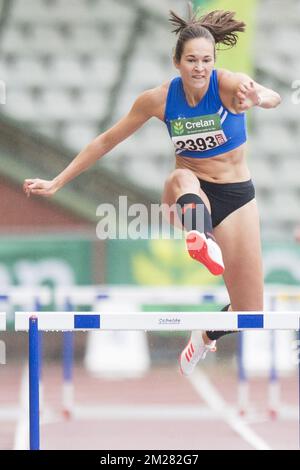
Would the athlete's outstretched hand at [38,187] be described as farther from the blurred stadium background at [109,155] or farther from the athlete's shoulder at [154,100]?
the blurred stadium background at [109,155]

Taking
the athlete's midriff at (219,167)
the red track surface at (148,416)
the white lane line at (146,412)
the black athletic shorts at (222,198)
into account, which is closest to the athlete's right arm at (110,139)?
the athlete's midriff at (219,167)

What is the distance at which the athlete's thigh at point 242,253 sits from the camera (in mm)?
5637

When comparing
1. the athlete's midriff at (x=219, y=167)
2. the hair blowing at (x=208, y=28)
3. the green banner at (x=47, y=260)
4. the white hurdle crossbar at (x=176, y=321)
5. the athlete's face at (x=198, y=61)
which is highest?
the green banner at (x=47, y=260)

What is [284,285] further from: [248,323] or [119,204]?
[248,323]

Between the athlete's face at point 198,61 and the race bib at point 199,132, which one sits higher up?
the athlete's face at point 198,61

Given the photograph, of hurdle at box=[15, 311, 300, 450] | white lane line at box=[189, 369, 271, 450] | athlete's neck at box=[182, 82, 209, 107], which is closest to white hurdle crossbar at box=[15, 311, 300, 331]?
hurdle at box=[15, 311, 300, 450]

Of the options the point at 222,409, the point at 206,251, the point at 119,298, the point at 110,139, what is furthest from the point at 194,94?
the point at 222,409

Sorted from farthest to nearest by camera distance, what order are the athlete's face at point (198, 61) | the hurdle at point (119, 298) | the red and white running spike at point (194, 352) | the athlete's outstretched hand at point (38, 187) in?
the hurdle at point (119, 298) → the red and white running spike at point (194, 352) → the athlete's outstretched hand at point (38, 187) → the athlete's face at point (198, 61)

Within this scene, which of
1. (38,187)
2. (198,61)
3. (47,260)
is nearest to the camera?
(198,61)

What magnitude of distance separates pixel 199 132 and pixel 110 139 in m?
0.45

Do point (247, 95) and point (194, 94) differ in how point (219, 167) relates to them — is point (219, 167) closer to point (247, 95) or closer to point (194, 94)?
point (194, 94)

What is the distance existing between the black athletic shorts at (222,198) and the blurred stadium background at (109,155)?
673 cm

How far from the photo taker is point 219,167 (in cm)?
561

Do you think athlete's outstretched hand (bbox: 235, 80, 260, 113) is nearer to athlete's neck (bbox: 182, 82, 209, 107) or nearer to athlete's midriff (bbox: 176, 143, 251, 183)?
athlete's neck (bbox: 182, 82, 209, 107)
